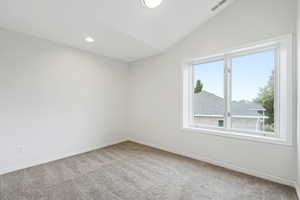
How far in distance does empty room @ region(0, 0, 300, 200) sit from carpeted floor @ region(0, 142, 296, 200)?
0.7 inches

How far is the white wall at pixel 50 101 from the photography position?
2.52 metres

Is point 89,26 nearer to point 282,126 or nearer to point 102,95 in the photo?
point 102,95

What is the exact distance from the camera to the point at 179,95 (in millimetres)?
3369

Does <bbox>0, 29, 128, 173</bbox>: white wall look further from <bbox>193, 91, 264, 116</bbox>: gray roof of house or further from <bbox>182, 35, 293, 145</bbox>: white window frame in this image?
<bbox>182, 35, 293, 145</bbox>: white window frame

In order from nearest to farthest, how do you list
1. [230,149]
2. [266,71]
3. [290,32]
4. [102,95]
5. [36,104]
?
1. [290,32]
2. [266,71]
3. [230,149]
4. [36,104]
5. [102,95]

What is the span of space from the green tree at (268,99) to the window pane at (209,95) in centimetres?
64

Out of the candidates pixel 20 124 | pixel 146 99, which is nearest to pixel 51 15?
pixel 20 124

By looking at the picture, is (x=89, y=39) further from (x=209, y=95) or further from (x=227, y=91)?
(x=227, y=91)

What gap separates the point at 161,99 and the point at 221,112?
1.45 m

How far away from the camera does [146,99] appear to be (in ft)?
13.5

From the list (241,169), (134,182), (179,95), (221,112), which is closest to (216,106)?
(221,112)

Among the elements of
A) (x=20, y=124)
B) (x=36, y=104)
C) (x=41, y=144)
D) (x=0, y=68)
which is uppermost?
(x=0, y=68)

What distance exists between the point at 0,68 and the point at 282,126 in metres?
4.69

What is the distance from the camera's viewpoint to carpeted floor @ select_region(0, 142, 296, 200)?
74.8 inches
